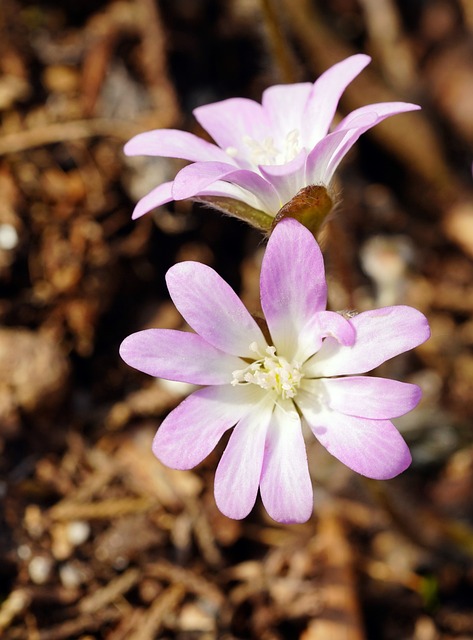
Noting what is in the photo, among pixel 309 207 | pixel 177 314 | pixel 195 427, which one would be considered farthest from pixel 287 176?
pixel 177 314

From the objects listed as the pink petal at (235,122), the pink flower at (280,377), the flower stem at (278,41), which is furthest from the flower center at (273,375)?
the flower stem at (278,41)

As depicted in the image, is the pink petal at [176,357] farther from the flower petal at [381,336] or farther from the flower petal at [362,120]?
the flower petal at [362,120]

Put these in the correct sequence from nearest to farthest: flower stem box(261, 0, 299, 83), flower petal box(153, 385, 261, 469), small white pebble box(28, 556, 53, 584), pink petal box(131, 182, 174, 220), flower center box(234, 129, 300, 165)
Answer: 1. flower petal box(153, 385, 261, 469)
2. pink petal box(131, 182, 174, 220)
3. flower center box(234, 129, 300, 165)
4. small white pebble box(28, 556, 53, 584)
5. flower stem box(261, 0, 299, 83)

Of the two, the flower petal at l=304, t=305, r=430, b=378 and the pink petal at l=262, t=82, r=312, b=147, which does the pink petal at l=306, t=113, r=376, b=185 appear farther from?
the flower petal at l=304, t=305, r=430, b=378

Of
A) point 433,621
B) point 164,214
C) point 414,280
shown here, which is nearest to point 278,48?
point 164,214

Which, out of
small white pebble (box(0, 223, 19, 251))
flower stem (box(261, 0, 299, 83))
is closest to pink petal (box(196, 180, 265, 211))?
flower stem (box(261, 0, 299, 83))

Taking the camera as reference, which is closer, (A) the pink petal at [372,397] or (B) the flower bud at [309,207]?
(A) the pink petal at [372,397]
